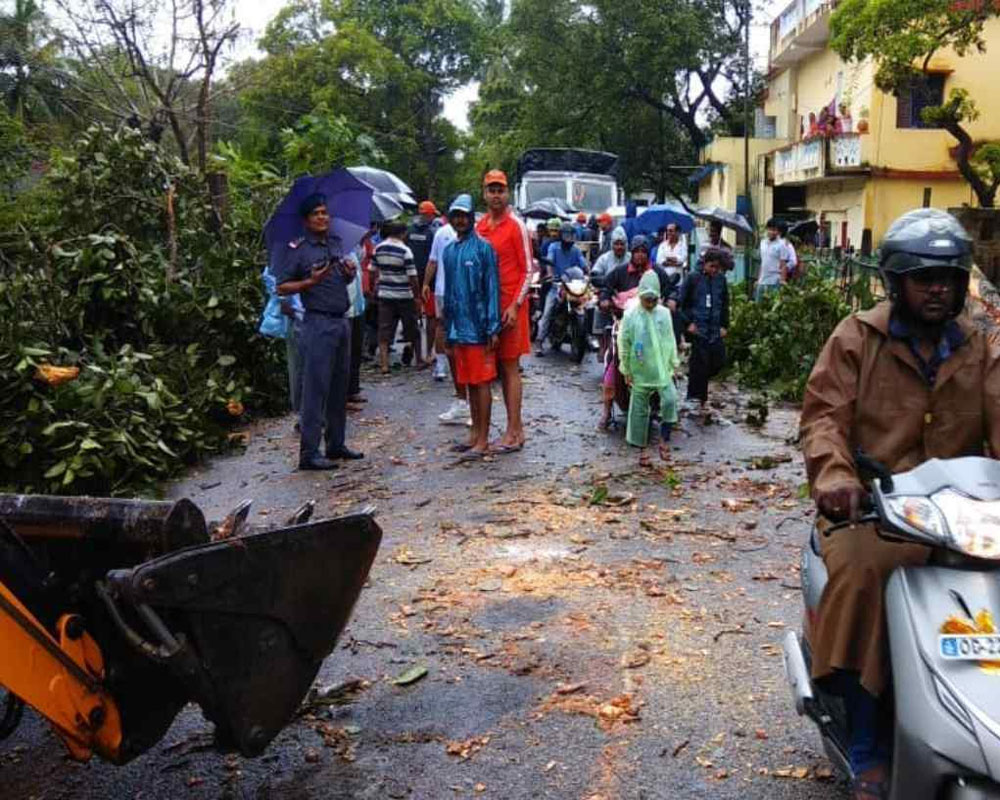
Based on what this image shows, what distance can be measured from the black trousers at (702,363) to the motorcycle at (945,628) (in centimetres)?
688

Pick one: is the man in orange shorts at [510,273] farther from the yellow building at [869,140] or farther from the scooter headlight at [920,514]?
the yellow building at [869,140]

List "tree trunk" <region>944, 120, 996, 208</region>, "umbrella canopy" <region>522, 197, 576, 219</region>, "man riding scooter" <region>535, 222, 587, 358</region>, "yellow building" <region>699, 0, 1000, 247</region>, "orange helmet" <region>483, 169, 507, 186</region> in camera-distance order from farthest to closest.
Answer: "yellow building" <region>699, 0, 1000, 247</region>, "umbrella canopy" <region>522, 197, 576, 219</region>, "tree trunk" <region>944, 120, 996, 208</region>, "man riding scooter" <region>535, 222, 587, 358</region>, "orange helmet" <region>483, 169, 507, 186</region>

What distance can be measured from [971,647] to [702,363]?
7341 mm

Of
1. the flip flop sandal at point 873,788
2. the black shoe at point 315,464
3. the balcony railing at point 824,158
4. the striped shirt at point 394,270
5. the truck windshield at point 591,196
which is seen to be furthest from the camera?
Result: the balcony railing at point 824,158

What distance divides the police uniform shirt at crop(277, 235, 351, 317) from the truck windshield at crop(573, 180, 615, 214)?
16.1 metres

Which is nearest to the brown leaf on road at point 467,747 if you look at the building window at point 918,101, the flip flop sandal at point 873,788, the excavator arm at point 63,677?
the excavator arm at point 63,677

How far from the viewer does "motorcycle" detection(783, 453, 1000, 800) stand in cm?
228

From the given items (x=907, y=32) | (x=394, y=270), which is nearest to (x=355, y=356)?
(x=394, y=270)

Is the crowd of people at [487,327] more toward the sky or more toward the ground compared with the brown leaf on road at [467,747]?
more toward the sky

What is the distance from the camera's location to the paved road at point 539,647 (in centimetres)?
353

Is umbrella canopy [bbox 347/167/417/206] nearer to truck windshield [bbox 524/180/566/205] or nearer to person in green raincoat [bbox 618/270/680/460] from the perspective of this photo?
person in green raincoat [bbox 618/270/680/460]

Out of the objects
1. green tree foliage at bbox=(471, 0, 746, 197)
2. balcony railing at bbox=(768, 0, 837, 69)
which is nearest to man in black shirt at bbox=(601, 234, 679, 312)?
balcony railing at bbox=(768, 0, 837, 69)

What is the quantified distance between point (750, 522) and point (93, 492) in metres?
4.29

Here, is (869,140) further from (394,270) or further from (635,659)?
(635,659)
